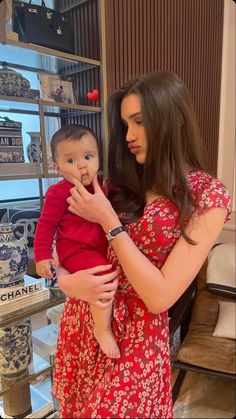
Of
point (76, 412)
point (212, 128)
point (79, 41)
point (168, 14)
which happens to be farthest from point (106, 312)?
point (212, 128)

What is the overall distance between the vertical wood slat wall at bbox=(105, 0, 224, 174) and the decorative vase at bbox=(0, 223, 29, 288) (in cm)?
100

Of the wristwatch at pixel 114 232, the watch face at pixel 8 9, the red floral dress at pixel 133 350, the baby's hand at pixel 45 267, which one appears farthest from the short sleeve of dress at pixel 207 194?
the watch face at pixel 8 9

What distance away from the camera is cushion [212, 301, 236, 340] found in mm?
1944

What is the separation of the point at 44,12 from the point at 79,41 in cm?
32

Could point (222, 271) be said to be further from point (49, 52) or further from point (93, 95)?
point (49, 52)

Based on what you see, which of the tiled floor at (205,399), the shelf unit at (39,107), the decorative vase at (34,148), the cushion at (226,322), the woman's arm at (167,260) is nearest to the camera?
the woman's arm at (167,260)

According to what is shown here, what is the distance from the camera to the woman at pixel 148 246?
770 mm

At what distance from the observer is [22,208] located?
1.66 m

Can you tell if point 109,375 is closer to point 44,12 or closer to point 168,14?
point 44,12

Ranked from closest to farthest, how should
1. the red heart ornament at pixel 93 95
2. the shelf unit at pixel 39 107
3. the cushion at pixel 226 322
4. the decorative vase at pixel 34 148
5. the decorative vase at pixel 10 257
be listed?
the decorative vase at pixel 10 257, the shelf unit at pixel 39 107, the decorative vase at pixel 34 148, the red heart ornament at pixel 93 95, the cushion at pixel 226 322

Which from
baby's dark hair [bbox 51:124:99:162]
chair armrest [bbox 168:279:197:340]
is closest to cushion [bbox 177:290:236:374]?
chair armrest [bbox 168:279:197:340]

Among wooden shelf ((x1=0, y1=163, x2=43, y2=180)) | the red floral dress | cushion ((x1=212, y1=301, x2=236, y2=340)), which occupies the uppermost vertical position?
wooden shelf ((x1=0, y1=163, x2=43, y2=180))

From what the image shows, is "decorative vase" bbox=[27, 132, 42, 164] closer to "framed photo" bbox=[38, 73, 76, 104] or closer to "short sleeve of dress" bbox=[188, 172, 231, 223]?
"framed photo" bbox=[38, 73, 76, 104]

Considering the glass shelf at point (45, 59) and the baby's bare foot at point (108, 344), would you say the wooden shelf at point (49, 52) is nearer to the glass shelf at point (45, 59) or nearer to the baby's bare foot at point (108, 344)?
the glass shelf at point (45, 59)
